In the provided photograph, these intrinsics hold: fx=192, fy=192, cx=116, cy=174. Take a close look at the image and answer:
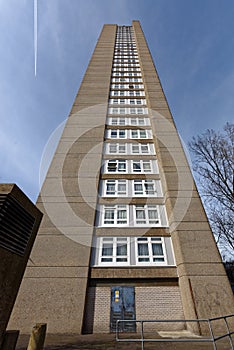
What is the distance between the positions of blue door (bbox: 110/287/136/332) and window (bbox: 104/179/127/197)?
5.83 m

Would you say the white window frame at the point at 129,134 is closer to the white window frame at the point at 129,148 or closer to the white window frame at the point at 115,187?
the white window frame at the point at 129,148

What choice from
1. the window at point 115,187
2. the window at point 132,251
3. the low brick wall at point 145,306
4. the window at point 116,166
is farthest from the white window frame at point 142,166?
the low brick wall at point 145,306

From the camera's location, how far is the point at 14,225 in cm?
544

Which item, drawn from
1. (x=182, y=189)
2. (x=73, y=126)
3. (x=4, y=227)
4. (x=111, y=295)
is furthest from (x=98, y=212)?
(x=73, y=126)

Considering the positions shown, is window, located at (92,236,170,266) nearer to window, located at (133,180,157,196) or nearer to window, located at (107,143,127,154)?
window, located at (133,180,157,196)

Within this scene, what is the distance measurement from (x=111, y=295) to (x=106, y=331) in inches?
54.5

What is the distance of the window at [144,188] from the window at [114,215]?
5.23 feet

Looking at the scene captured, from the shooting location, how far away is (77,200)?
41.2ft

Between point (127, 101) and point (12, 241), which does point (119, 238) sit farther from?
point (127, 101)

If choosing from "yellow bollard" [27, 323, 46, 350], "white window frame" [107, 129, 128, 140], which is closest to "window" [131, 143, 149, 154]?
"white window frame" [107, 129, 128, 140]

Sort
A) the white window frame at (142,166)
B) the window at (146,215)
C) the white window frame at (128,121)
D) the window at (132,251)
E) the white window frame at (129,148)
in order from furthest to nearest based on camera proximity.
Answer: the white window frame at (128,121)
the white window frame at (129,148)
the white window frame at (142,166)
the window at (146,215)
the window at (132,251)

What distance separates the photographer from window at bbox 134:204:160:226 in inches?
472

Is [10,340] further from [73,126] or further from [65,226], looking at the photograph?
[73,126]

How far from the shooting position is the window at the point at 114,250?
10.4 meters
